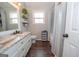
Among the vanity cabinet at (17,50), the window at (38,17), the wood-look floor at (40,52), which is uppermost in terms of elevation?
the window at (38,17)

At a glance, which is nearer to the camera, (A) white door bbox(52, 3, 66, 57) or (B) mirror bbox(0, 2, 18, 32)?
(A) white door bbox(52, 3, 66, 57)

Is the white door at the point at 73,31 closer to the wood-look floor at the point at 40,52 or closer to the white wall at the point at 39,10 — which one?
the wood-look floor at the point at 40,52

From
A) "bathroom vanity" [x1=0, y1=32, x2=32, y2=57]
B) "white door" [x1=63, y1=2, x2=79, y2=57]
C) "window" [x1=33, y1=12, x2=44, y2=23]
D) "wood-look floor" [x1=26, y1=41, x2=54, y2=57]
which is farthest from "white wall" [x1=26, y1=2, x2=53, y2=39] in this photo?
"white door" [x1=63, y1=2, x2=79, y2=57]

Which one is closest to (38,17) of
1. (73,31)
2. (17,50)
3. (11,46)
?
(17,50)

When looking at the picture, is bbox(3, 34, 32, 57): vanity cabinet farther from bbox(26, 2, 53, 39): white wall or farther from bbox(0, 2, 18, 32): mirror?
bbox(26, 2, 53, 39): white wall

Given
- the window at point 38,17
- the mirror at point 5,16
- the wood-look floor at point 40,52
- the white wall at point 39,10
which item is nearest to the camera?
the mirror at point 5,16

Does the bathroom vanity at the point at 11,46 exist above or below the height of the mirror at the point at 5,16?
below

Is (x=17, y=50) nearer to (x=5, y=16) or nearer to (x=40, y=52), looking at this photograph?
(x=5, y=16)

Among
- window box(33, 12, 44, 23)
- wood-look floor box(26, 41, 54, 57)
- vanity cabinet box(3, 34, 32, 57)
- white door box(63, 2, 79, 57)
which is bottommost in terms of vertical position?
wood-look floor box(26, 41, 54, 57)

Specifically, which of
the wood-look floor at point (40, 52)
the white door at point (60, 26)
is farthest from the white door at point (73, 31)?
the wood-look floor at point (40, 52)

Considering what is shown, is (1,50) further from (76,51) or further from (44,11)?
(44,11)

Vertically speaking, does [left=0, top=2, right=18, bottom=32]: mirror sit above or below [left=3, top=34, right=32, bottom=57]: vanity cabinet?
above

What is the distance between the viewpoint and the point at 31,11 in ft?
16.7

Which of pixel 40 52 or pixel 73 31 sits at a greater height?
pixel 73 31
